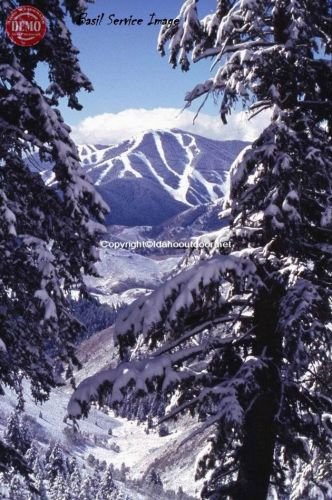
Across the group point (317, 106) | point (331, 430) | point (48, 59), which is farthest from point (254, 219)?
point (48, 59)

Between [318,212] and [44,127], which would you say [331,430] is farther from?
[44,127]

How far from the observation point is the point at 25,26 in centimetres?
844

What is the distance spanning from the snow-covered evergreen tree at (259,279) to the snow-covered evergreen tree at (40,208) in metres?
1.92

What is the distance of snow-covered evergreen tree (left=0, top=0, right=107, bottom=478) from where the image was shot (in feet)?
26.0

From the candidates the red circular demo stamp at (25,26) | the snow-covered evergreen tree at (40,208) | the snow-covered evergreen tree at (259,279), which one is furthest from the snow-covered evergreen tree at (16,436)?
the red circular demo stamp at (25,26)

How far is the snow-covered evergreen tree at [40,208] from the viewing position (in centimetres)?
791

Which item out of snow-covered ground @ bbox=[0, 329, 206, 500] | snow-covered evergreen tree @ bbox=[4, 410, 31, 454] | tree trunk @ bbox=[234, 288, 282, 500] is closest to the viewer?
tree trunk @ bbox=[234, 288, 282, 500]

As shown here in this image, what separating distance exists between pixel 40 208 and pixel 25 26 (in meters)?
2.76

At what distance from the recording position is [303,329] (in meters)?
5.91

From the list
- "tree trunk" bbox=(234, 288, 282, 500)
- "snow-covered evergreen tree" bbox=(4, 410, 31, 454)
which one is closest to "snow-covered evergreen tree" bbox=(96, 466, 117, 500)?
"snow-covered evergreen tree" bbox=(4, 410, 31, 454)

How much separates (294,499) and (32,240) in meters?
11.3

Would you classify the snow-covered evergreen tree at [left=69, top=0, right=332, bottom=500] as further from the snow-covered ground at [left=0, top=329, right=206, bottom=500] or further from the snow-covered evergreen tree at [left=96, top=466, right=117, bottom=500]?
the snow-covered ground at [left=0, top=329, right=206, bottom=500]

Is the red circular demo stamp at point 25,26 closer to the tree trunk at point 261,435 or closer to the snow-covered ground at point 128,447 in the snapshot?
the tree trunk at point 261,435

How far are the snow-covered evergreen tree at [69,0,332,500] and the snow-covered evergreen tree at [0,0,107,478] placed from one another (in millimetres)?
1923
